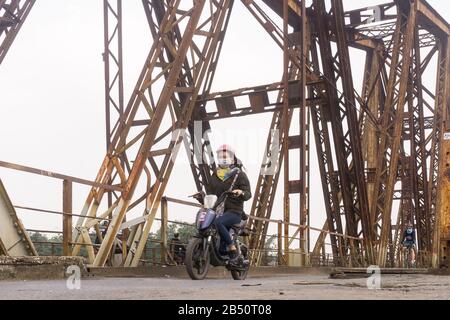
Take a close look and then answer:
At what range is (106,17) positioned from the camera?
1183 centimetres

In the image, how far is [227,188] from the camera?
7480 millimetres

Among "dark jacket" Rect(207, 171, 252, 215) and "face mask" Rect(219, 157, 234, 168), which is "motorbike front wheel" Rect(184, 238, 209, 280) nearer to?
"dark jacket" Rect(207, 171, 252, 215)

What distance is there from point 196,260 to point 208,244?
0.22m

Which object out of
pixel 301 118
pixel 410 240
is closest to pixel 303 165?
pixel 301 118

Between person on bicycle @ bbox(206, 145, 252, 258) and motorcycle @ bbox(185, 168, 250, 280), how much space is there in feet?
0.21

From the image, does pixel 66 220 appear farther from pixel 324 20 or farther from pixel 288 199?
pixel 324 20

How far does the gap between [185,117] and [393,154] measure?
7.03 metres

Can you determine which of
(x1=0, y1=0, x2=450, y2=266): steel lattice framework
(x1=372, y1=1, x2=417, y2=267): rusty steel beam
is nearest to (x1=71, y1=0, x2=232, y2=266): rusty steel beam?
(x1=0, y1=0, x2=450, y2=266): steel lattice framework

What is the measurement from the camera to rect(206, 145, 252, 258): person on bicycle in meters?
7.45

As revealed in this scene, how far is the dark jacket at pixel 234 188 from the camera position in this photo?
7.45m

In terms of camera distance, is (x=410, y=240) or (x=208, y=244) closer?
(x=208, y=244)

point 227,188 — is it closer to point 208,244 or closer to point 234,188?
point 234,188
